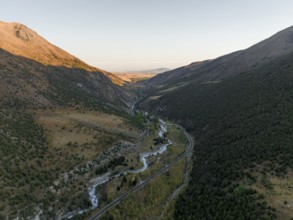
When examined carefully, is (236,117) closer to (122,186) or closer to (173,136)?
(173,136)

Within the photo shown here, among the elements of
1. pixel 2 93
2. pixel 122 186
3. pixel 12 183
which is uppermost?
pixel 2 93

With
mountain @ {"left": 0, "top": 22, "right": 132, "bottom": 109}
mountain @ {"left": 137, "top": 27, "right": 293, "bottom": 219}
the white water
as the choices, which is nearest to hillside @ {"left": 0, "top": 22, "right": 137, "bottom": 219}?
mountain @ {"left": 0, "top": 22, "right": 132, "bottom": 109}

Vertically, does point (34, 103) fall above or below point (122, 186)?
above

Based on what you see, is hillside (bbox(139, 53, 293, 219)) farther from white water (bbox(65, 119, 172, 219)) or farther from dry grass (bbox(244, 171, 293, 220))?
white water (bbox(65, 119, 172, 219))

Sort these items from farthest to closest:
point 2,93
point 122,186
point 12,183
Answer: point 2,93 < point 122,186 < point 12,183

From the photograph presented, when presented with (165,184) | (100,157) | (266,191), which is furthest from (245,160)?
(100,157)

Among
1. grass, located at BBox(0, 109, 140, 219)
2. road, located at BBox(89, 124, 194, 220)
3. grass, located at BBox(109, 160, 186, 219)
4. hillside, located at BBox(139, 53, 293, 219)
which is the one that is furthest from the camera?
grass, located at BBox(0, 109, 140, 219)

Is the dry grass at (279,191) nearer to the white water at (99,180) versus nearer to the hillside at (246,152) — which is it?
the hillside at (246,152)

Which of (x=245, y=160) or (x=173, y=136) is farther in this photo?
(x=173, y=136)
